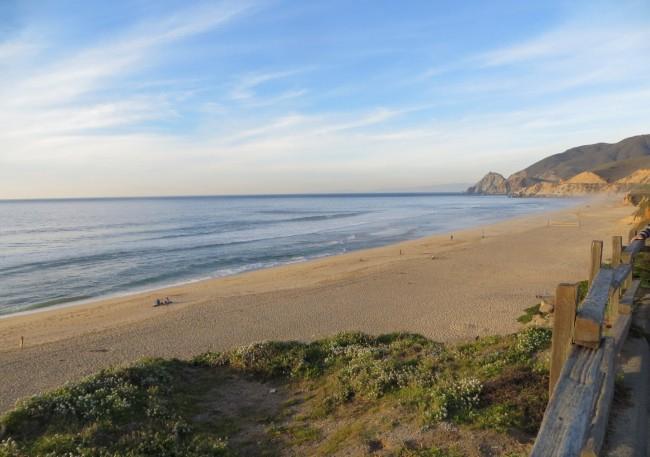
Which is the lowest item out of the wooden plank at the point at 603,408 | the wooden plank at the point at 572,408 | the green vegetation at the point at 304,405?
the green vegetation at the point at 304,405

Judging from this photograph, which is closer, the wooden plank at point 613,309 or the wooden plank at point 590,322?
the wooden plank at point 590,322

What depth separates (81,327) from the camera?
1645cm

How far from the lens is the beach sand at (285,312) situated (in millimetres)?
13219

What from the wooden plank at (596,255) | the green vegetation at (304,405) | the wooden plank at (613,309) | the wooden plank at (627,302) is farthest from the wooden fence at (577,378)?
the wooden plank at (613,309)

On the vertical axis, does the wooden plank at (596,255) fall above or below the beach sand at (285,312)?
above

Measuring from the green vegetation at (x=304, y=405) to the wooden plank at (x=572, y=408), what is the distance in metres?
1.45

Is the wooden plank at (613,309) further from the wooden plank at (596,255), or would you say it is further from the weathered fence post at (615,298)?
the wooden plank at (596,255)

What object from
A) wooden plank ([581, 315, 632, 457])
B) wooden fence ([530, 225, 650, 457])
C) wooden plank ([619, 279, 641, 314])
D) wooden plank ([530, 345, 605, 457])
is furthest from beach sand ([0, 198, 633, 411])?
wooden plank ([530, 345, 605, 457])

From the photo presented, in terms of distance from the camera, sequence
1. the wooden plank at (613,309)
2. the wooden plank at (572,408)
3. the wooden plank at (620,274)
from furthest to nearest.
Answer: the wooden plank at (613,309), the wooden plank at (620,274), the wooden plank at (572,408)

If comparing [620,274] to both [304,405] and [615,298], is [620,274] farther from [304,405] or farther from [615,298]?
[304,405]

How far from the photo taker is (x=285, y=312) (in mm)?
17094

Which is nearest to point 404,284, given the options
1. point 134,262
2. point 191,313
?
point 191,313

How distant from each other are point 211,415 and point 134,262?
93.9ft

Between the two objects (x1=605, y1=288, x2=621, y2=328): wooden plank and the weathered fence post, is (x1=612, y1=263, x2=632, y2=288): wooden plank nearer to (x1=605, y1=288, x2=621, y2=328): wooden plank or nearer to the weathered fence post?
the weathered fence post
